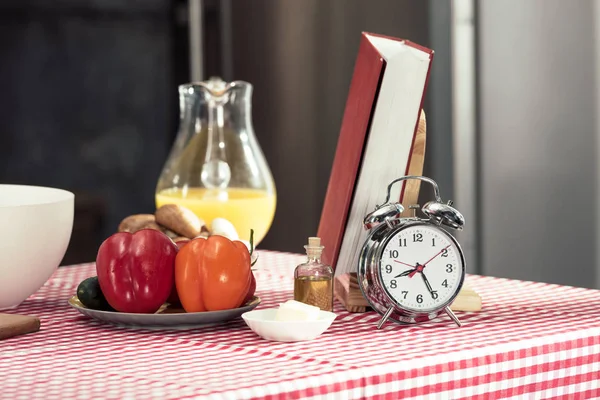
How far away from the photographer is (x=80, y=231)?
178 inches

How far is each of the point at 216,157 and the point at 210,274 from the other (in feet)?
2.55

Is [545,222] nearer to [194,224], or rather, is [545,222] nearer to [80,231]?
[194,224]

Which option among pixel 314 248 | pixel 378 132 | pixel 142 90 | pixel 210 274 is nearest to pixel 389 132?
pixel 378 132

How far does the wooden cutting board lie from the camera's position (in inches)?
49.8

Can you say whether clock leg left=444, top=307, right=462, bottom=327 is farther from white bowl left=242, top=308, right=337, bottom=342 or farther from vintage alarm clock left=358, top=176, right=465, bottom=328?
white bowl left=242, top=308, right=337, bottom=342

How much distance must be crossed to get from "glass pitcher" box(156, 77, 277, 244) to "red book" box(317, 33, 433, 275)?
58 centimetres

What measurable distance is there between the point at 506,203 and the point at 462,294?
198cm

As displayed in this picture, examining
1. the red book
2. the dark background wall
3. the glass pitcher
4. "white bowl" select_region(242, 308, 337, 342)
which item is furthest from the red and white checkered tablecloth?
the dark background wall

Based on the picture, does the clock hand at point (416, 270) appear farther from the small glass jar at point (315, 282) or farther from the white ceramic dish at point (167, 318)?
the white ceramic dish at point (167, 318)

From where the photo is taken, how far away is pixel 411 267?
133cm

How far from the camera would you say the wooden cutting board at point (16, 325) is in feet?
4.15

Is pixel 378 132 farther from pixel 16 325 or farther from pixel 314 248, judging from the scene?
pixel 16 325

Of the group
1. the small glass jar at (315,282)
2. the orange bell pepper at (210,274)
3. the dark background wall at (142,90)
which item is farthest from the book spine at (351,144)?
the dark background wall at (142,90)

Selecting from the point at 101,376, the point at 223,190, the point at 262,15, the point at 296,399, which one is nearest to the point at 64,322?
the point at 101,376
